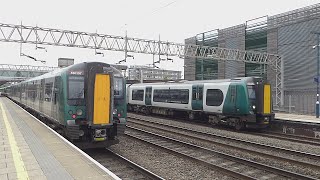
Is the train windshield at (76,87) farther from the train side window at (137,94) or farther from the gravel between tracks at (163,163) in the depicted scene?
the train side window at (137,94)

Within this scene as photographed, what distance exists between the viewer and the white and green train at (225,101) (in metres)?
17.8

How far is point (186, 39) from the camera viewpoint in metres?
60.9

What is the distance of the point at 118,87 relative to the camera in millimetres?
11281

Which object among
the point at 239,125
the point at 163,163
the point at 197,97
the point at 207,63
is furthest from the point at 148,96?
the point at 207,63

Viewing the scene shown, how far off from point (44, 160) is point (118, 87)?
4304 mm

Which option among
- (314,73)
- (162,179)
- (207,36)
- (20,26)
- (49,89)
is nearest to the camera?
(162,179)

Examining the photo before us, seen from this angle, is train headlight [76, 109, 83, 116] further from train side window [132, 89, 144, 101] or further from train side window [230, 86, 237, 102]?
train side window [132, 89, 144, 101]

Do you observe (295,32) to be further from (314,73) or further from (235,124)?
(235,124)

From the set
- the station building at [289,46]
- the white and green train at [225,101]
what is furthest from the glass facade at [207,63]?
the white and green train at [225,101]

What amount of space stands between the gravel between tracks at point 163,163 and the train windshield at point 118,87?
7.31 feet

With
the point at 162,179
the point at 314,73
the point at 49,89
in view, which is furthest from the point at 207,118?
the point at 314,73

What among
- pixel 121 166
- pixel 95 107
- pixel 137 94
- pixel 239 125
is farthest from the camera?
pixel 137 94

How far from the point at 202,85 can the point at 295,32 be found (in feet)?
76.7

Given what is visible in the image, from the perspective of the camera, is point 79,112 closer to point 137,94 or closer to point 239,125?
point 239,125
